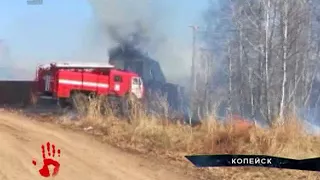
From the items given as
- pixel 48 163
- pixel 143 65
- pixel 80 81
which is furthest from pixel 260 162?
pixel 143 65

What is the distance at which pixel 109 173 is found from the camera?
8.85 m

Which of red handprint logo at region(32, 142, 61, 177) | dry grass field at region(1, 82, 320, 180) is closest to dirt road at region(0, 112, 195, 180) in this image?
red handprint logo at region(32, 142, 61, 177)

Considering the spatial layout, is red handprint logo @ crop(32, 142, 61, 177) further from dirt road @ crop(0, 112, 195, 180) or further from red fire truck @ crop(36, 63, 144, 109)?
red fire truck @ crop(36, 63, 144, 109)

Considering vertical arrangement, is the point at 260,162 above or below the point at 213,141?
above

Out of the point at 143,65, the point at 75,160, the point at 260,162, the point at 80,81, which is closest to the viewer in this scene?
the point at 260,162

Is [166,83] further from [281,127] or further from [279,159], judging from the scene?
[279,159]

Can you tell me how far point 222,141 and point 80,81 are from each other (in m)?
17.6

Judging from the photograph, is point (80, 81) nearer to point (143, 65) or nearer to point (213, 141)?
point (143, 65)

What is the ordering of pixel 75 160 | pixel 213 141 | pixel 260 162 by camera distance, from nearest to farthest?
pixel 260 162 → pixel 75 160 → pixel 213 141

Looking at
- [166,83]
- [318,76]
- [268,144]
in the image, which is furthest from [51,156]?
[166,83]

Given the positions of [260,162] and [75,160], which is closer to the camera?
[260,162]

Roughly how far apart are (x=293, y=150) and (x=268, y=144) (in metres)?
0.52

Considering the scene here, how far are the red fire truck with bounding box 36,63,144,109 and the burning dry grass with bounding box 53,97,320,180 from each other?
1417 cm

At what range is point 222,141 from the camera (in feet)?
38.0
